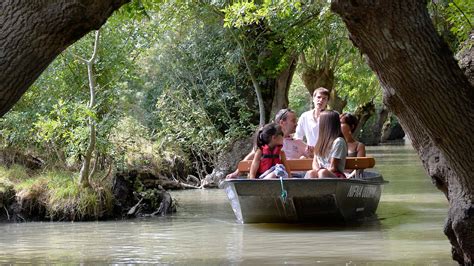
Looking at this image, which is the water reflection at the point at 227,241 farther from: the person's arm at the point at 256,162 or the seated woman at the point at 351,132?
the seated woman at the point at 351,132

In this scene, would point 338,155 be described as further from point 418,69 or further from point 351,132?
point 418,69

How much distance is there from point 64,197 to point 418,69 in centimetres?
1042

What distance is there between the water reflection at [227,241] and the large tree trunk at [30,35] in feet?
19.0

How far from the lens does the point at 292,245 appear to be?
12367 millimetres

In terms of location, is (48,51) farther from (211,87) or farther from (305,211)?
(211,87)

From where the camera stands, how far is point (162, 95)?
2603cm

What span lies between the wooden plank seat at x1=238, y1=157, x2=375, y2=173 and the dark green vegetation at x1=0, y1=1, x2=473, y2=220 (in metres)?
2.26

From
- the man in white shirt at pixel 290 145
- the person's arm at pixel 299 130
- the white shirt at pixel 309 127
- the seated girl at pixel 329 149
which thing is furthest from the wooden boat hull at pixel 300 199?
the person's arm at pixel 299 130

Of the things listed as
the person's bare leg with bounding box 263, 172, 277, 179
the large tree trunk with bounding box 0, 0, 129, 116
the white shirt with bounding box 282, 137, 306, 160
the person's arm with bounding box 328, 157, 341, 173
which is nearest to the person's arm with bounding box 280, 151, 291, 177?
the person's bare leg with bounding box 263, 172, 277, 179

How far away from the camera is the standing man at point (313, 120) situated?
14609 mm

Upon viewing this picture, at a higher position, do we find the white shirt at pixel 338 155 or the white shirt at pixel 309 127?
the white shirt at pixel 309 127

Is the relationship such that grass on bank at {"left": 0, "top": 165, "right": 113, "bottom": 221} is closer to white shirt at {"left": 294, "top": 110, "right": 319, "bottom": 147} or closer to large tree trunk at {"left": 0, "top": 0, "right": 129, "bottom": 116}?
white shirt at {"left": 294, "top": 110, "right": 319, "bottom": 147}

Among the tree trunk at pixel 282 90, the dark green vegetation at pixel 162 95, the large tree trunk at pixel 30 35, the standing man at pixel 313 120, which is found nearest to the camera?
the large tree trunk at pixel 30 35

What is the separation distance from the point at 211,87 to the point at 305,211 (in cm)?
1227
